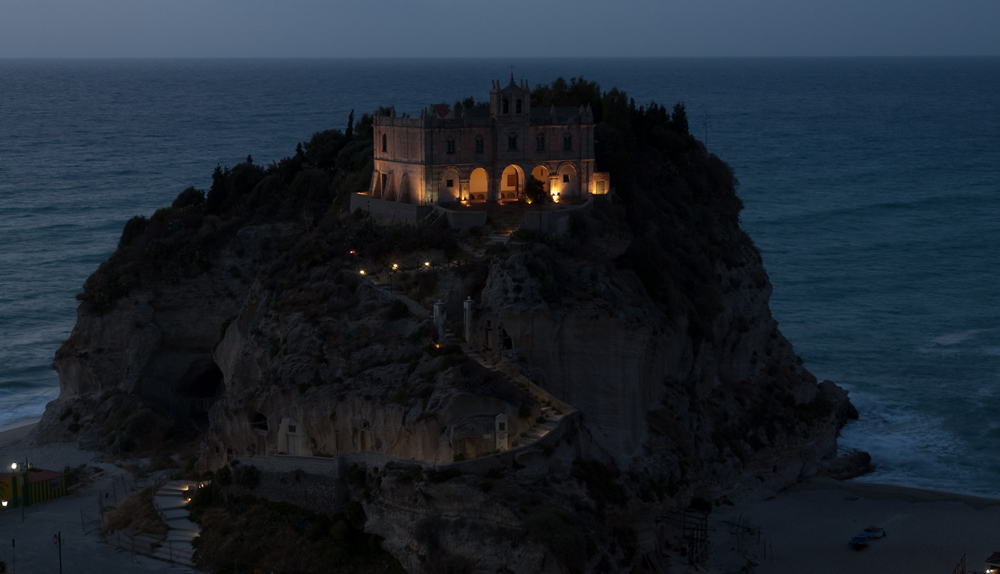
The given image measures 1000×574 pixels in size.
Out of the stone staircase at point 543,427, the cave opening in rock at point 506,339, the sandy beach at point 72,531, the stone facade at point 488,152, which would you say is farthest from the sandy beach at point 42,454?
the stone staircase at point 543,427

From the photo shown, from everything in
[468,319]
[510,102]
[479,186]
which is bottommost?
[468,319]

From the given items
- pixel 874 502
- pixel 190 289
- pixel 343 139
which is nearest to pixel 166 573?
pixel 190 289

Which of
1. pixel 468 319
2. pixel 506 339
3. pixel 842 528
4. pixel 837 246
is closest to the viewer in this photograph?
pixel 506 339

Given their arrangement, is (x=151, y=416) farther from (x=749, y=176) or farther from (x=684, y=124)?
(x=749, y=176)

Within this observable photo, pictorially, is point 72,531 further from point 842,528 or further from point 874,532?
point 874,532

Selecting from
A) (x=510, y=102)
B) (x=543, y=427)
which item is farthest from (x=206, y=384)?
(x=543, y=427)

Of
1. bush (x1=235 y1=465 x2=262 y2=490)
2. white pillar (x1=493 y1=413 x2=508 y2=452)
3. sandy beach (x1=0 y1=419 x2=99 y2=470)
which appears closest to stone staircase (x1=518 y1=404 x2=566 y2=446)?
white pillar (x1=493 y1=413 x2=508 y2=452)
